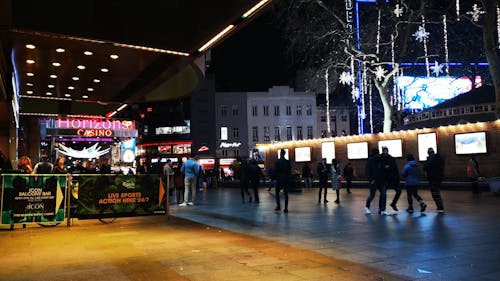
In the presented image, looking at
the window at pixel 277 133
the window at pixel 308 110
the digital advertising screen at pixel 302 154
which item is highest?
the window at pixel 308 110

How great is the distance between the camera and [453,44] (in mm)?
30000

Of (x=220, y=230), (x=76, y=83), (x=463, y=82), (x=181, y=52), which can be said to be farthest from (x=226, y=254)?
(x=463, y=82)

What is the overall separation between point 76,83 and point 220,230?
7520mm

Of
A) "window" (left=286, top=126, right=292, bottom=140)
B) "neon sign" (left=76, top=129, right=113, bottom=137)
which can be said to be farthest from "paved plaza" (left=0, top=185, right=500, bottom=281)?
"window" (left=286, top=126, right=292, bottom=140)

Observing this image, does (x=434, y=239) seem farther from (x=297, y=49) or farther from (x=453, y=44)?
(x=453, y=44)

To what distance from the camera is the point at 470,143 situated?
20.9 meters

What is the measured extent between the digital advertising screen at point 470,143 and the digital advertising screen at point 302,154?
10965 millimetres

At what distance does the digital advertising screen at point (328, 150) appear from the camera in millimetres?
28469

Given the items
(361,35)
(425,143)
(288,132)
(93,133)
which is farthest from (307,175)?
(288,132)

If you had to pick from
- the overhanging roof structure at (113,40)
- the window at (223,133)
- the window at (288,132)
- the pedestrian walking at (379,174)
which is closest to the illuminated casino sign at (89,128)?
the overhanging roof structure at (113,40)

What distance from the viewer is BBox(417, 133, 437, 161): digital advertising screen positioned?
22.5 metres

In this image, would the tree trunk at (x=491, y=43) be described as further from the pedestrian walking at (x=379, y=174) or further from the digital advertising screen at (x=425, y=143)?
the pedestrian walking at (x=379, y=174)

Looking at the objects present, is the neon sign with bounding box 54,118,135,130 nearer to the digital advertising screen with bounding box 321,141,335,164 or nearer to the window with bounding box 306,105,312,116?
the digital advertising screen with bounding box 321,141,335,164

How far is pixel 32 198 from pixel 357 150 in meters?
20.8
